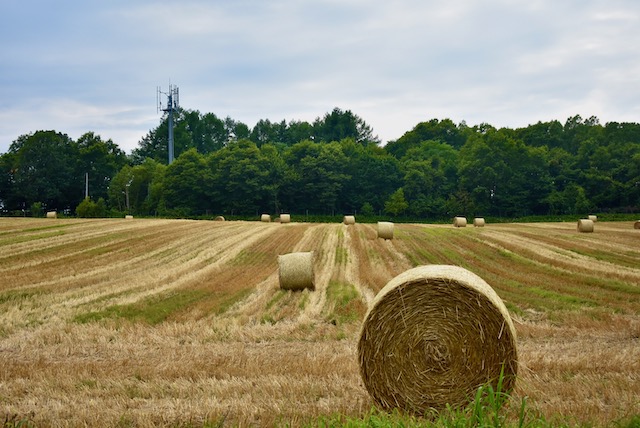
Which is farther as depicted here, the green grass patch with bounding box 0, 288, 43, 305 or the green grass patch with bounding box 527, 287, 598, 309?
the green grass patch with bounding box 0, 288, 43, 305

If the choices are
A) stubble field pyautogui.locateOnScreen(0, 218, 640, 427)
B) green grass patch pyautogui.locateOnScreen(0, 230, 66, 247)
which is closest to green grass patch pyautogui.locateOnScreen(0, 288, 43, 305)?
stubble field pyautogui.locateOnScreen(0, 218, 640, 427)

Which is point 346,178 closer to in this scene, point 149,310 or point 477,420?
point 149,310

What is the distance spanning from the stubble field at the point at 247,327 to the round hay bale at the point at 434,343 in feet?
1.55

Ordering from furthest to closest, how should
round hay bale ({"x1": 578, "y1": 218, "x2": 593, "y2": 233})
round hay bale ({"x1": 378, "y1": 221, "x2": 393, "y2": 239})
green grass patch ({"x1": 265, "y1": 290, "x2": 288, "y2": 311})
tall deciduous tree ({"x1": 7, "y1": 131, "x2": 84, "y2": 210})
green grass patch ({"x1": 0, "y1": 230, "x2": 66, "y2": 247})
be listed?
tall deciduous tree ({"x1": 7, "y1": 131, "x2": 84, "y2": 210}) < round hay bale ({"x1": 578, "y1": 218, "x2": 593, "y2": 233}) < round hay bale ({"x1": 378, "y1": 221, "x2": 393, "y2": 239}) < green grass patch ({"x1": 0, "y1": 230, "x2": 66, "y2": 247}) < green grass patch ({"x1": 265, "y1": 290, "x2": 288, "y2": 311})

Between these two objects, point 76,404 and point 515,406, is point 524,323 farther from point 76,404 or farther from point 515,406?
point 76,404

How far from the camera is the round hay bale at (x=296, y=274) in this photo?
671 inches

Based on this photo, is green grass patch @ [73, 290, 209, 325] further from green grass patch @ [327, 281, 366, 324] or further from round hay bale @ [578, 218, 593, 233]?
round hay bale @ [578, 218, 593, 233]

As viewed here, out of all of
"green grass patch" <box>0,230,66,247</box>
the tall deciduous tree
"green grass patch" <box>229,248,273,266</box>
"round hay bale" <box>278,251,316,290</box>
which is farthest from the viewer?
the tall deciduous tree

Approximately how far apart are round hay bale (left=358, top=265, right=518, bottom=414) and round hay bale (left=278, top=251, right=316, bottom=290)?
982 centimetres

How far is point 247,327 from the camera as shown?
12422 mm

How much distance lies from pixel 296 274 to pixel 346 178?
62601 millimetres

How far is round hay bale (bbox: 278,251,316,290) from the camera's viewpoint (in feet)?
55.9

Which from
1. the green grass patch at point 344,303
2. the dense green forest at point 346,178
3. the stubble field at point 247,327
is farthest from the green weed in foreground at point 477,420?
the dense green forest at point 346,178

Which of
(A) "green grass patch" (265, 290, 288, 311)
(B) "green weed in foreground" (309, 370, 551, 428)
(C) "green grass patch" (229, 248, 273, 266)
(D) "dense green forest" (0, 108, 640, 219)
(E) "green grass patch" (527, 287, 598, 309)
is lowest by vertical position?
(A) "green grass patch" (265, 290, 288, 311)
